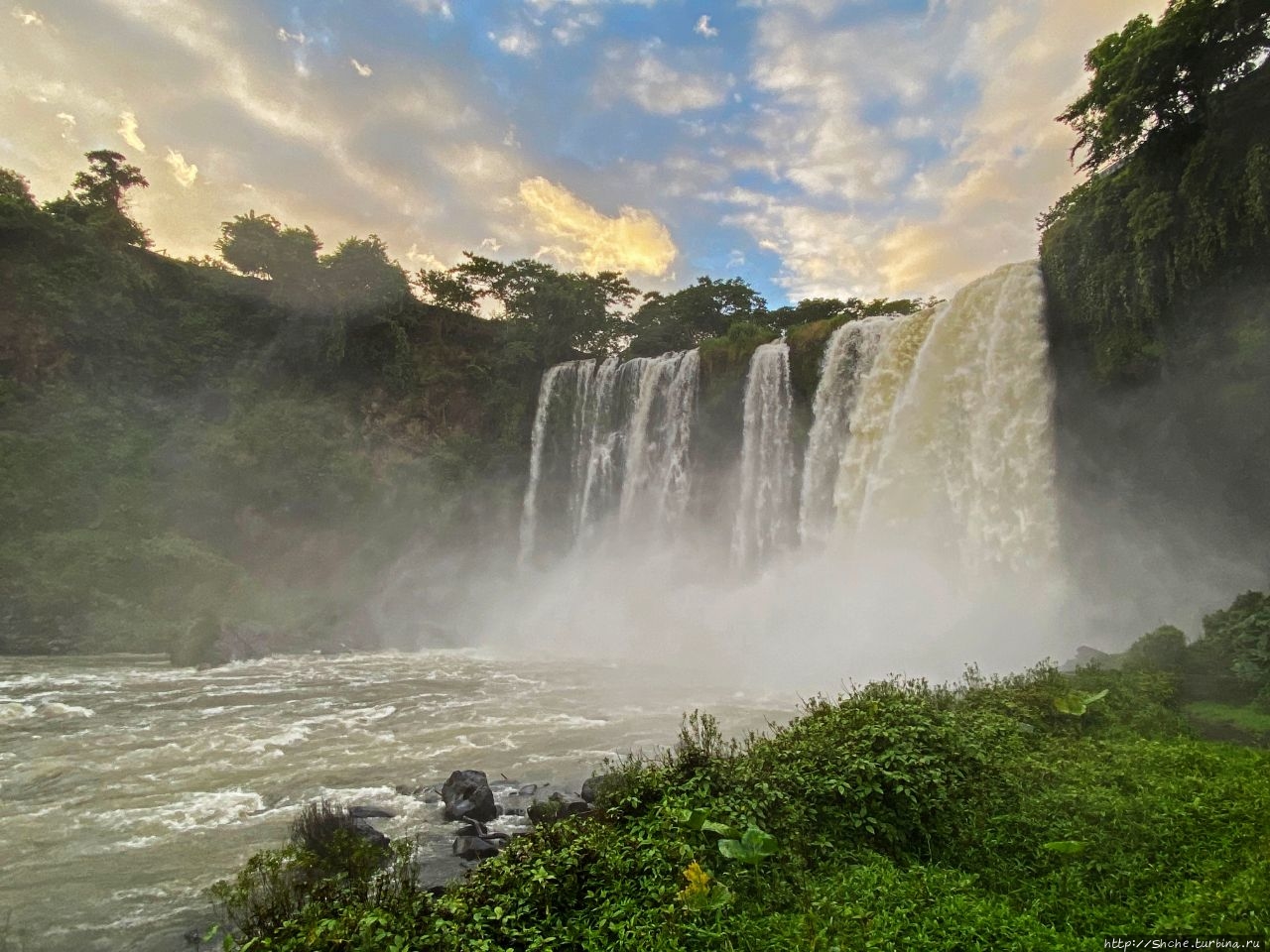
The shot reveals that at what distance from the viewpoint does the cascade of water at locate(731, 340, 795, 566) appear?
74.1 ft

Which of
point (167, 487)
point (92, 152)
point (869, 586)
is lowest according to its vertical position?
point (869, 586)

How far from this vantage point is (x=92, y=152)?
92.5ft

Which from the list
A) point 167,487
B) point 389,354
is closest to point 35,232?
point 167,487

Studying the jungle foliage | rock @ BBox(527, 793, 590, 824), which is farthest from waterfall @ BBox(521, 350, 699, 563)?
rock @ BBox(527, 793, 590, 824)

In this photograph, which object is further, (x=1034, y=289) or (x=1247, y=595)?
(x=1034, y=289)

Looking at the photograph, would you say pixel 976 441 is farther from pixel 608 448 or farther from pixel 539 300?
pixel 539 300

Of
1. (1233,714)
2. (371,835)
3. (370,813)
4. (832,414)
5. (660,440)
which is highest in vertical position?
(660,440)

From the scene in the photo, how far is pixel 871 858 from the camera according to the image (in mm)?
4355

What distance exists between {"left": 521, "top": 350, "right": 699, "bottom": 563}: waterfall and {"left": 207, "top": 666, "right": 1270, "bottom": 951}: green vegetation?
20623mm

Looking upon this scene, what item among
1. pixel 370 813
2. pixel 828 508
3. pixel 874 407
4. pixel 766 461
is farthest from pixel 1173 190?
pixel 370 813

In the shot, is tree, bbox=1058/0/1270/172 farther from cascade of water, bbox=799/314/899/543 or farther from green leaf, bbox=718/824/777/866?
green leaf, bbox=718/824/777/866

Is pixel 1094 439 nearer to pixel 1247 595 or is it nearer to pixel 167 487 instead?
pixel 1247 595

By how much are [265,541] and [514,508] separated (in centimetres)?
1133

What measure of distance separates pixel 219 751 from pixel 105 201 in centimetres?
3099
